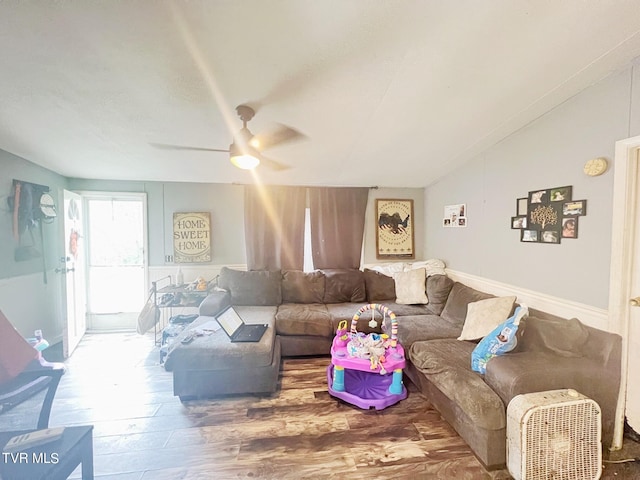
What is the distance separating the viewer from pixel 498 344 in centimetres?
174

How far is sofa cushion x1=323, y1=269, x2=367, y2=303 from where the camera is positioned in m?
3.50

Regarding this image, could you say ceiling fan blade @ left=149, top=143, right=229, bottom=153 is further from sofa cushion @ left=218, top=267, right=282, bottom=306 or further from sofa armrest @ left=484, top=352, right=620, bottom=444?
sofa armrest @ left=484, top=352, right=620, bottom=444

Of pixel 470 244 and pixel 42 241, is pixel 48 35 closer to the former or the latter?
pixel 42 241

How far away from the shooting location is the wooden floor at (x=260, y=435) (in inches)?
59.6

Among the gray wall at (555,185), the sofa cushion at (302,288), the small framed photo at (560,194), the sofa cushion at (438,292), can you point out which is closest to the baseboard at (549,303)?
the gray wall at (555,185)

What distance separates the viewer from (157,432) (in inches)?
70.8

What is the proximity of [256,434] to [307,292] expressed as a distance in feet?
5.99

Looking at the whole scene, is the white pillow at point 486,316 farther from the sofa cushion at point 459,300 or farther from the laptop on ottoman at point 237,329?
the laptop on ottoman at point 237,329

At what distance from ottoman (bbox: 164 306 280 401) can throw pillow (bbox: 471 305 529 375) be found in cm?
159

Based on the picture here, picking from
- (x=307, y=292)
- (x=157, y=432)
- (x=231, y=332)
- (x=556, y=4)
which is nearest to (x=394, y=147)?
(x=556, y=4)

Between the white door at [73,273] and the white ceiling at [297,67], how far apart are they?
736 mm

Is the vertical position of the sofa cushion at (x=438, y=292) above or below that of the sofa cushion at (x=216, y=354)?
above

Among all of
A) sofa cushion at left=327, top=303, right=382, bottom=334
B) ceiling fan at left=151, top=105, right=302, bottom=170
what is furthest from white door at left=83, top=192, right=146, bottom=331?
sofa cushion at left=327, top=303, right=382, bottom=334

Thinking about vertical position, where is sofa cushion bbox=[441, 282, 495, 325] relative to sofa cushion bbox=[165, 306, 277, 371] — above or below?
above
